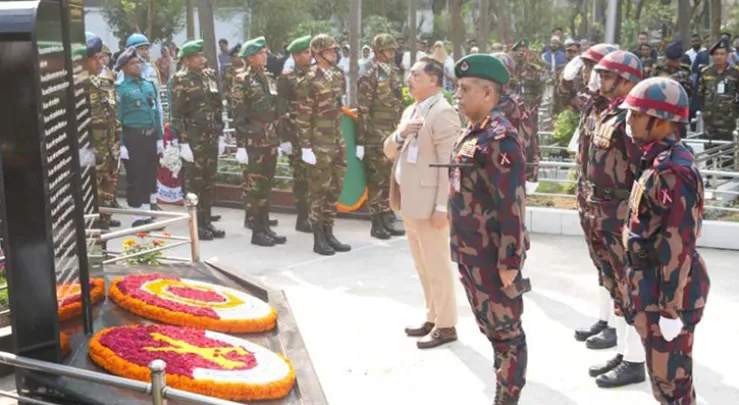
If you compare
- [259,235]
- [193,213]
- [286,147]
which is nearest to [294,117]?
[286,147]

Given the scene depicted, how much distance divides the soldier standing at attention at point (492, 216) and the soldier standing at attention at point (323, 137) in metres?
4.79

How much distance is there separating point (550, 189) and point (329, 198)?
3325 millimetres

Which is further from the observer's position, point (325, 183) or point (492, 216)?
point (325, 183)

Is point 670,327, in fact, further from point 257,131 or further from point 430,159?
point 257,131

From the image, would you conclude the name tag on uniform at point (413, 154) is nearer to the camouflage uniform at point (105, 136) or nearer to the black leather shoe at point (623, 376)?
the black leather shoe at point (623, 376)

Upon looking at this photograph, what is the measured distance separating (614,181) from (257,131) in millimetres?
5476

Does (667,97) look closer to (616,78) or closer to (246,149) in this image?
(616,78)

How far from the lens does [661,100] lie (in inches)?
182

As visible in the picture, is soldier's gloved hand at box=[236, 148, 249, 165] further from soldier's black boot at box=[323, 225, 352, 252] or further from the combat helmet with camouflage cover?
the combat helmet with camouflage cover

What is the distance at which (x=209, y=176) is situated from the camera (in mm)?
11320

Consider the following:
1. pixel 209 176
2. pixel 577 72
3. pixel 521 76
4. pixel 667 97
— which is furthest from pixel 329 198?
pixel 521 76

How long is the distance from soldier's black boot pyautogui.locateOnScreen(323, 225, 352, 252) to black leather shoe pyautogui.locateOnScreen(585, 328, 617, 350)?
12.8 feet

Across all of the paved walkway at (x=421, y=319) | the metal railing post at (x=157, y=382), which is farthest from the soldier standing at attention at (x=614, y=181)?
the metal railing post at (x=157, y=382)

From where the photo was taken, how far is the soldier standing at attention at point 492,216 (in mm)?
5219
